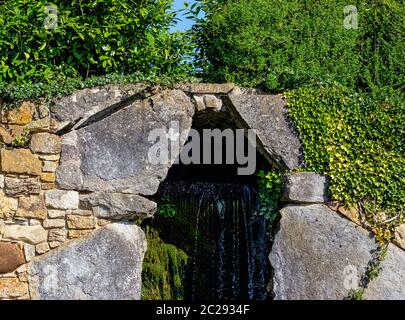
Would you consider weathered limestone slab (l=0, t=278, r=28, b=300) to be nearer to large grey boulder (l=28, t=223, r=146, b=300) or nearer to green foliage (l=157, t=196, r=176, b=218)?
large grey boulder (l=28, t=223, r=146, b=300)

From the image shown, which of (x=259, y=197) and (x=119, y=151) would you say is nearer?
(x=119, y=151)


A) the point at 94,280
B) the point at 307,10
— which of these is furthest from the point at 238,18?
the point at 94,280

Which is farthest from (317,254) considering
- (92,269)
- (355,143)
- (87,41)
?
(87,41)

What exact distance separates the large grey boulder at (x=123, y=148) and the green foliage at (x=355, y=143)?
1.07 metres

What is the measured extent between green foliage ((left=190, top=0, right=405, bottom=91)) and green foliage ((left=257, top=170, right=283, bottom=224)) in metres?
0.80

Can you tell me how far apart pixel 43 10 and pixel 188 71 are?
4.90 ft

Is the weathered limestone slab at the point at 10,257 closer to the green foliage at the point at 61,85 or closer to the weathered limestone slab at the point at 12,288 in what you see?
A: the weathered limestone slab at the point at 12,288

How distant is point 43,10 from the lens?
21.2 ft

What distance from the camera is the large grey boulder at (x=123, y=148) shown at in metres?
5.95

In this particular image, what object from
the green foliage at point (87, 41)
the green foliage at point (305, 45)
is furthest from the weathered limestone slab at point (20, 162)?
the green foliage at point (305, 45)

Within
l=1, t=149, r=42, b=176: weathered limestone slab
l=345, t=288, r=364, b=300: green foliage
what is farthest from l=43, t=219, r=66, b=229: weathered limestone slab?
l=345, t=288, r=364, b=300: green foliage

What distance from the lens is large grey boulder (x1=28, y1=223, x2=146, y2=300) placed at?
229 inches

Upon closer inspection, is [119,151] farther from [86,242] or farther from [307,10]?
[307,10]

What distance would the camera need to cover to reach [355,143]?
20.1ft
